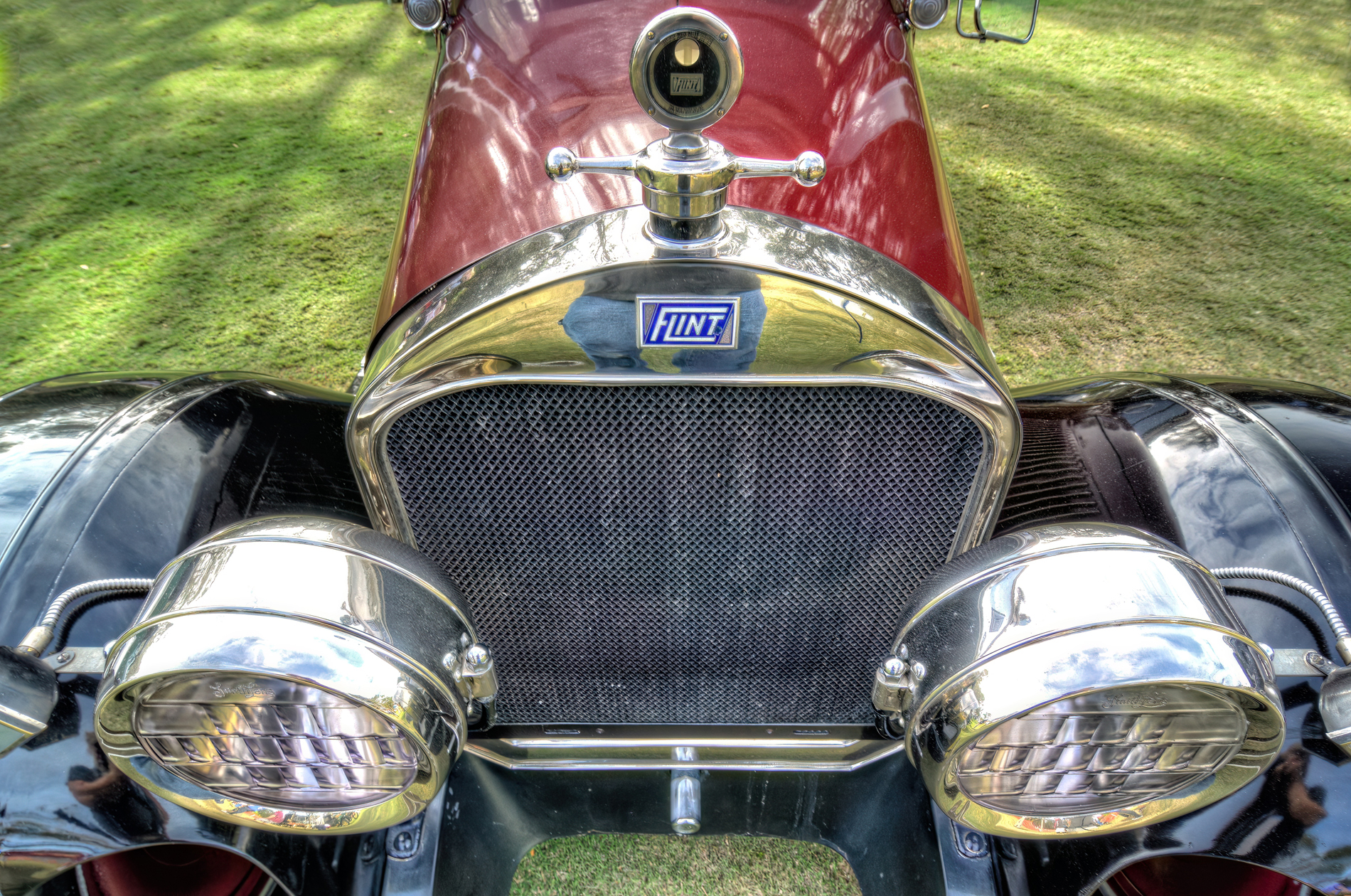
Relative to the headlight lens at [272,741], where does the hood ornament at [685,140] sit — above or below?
above

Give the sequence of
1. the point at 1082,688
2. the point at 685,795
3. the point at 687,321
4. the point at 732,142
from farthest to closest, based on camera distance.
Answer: the point at 732,142
the point at 685,795
the point at 687,321
the point at 1082,688

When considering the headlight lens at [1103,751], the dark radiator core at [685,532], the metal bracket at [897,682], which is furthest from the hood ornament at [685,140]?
the headlight lens at [1103,751]

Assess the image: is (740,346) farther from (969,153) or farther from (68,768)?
(969,153)

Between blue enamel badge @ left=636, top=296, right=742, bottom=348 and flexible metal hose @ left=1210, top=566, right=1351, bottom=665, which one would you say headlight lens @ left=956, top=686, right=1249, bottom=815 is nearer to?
flexible metal hose @ left=1210, top=566, right=1351, bottom=665

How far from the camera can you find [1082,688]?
1.05 metres

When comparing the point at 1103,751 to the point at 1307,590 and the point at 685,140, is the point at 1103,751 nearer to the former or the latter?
the point at 1307,590

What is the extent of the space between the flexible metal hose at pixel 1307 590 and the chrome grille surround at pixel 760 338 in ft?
1.13

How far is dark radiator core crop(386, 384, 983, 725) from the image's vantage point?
1259 mm

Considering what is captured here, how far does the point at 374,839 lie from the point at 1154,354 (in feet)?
10.0

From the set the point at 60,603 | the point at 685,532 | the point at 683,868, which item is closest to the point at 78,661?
the point at 60,603

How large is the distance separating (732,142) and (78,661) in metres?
1.42

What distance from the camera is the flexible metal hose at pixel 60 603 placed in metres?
1.20

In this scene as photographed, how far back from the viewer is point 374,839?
1384mm

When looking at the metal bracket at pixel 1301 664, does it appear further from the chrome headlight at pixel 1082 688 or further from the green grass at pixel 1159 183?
the green grass at pixel 1159 183
